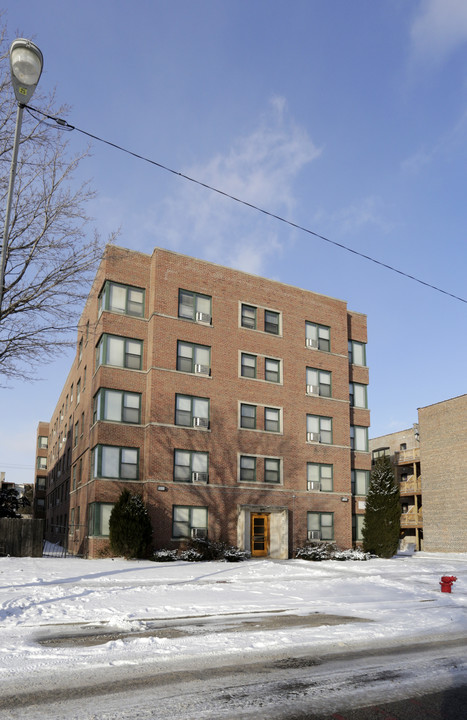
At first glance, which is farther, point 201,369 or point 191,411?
point 201,369

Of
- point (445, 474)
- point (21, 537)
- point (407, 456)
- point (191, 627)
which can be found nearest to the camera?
point (191, 627)

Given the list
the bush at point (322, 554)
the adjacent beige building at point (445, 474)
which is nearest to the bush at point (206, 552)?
the bush at point (322, 554)

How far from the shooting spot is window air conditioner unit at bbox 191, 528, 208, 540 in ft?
94.7

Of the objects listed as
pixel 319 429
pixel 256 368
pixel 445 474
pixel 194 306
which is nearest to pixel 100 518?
pixel 256 368

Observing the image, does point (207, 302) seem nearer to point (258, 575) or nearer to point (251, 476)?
point (251, 476)

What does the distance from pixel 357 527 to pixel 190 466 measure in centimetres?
1236

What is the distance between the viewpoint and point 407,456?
58469mm

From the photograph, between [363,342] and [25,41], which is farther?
[363,342]

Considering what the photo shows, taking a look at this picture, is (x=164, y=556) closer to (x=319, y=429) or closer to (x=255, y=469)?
(x=255, y=469)

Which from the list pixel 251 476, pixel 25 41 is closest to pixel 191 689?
pixel 25 41

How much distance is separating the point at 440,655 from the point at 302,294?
28.2 metres

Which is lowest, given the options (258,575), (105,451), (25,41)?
(258,575)

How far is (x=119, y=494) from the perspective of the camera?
2797cm

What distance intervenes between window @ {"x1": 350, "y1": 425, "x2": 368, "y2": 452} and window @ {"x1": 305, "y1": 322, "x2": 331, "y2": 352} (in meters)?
5.38
